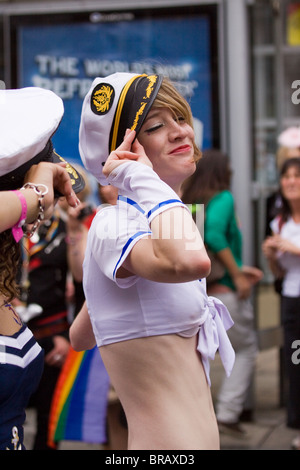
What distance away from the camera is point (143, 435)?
1.85 m

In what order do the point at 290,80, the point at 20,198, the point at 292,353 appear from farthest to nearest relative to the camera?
the point at 290,80 < the point at 292,353 < the point at 20,198

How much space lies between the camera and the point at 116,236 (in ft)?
5.99

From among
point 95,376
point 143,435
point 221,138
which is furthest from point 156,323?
point 221,138

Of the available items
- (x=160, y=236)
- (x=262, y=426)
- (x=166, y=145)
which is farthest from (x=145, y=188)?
(x=262, y=426)

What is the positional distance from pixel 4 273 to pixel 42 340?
7.96 ft

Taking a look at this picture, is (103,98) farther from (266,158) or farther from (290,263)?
(266,158)

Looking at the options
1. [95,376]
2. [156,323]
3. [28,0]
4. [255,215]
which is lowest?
[95,376]

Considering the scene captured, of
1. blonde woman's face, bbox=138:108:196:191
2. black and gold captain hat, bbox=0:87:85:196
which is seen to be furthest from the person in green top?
black and gold captain hat, bbox=0:87:85:196

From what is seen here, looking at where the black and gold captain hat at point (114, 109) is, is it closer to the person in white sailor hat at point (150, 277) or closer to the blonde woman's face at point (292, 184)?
the person in white sailor hat at point (150, 277)

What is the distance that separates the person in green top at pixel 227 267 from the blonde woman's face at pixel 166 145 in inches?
108

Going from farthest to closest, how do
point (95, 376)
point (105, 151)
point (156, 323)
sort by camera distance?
point (95, 376)
point (105, 151)
point (156, 323)

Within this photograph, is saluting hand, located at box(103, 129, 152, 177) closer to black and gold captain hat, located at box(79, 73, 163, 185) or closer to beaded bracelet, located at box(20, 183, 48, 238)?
black and gold captain hat, located at box(79, 73, 163, 185)

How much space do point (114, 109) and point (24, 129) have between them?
0.34 metres

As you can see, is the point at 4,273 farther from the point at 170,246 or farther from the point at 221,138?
the point at 221,138
